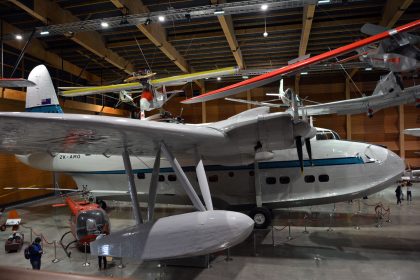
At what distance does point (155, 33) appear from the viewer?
10.3 metres

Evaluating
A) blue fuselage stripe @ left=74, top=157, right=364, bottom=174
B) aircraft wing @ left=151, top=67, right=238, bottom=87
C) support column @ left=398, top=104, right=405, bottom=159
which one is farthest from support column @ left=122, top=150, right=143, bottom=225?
support column @ left=398, top=104, right=405, bottom=159

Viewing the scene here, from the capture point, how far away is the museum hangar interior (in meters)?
5.46

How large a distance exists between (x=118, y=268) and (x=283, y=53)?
12.0m

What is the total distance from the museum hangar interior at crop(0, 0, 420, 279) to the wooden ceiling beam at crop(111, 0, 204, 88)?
2.2 inches

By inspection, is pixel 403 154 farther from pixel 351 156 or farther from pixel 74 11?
pixel 74 11

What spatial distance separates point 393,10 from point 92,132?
32.7 feet

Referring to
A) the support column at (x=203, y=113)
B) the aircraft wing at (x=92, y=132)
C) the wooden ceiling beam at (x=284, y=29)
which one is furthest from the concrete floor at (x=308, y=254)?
the support column at (x=203, y=113)

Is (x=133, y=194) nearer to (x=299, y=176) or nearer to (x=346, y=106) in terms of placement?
(x=299, y=176)

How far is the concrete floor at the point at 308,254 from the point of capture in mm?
5445

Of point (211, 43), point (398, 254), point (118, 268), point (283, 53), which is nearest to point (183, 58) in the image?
point (211, 43)

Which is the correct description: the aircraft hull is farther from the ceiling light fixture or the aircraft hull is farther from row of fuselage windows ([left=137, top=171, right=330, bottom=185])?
the ceiling light fixture

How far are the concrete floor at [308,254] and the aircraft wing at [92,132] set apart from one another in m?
2.70

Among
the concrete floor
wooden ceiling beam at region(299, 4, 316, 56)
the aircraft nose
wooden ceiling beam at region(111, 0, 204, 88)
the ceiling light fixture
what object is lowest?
the concrete floor

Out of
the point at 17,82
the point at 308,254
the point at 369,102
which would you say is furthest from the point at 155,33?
the point at 369,102
